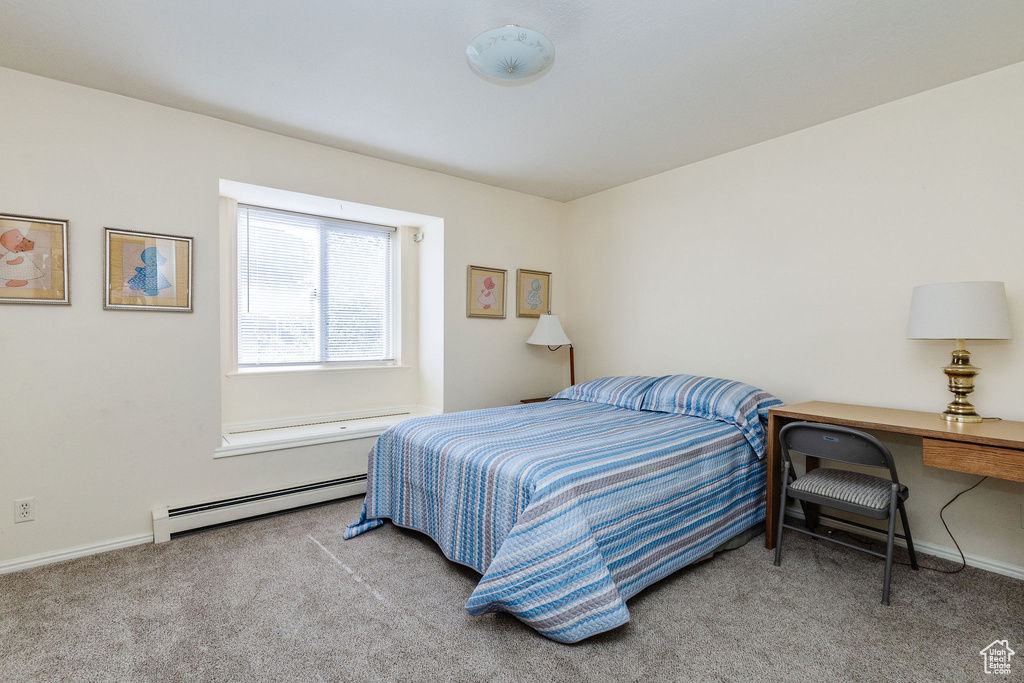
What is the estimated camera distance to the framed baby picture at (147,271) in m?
2.58

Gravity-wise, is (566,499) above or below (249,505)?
above

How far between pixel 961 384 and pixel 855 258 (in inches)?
33.2

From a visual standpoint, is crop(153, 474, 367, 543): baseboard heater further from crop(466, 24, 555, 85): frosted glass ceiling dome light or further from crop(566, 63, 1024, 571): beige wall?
crop(466, 24, 555, 85): frosted glass ceiling dome light

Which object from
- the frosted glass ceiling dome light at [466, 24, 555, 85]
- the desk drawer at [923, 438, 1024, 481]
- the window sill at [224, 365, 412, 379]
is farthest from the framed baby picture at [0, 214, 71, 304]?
the desk drawer at [923, 438, 1024, 481]

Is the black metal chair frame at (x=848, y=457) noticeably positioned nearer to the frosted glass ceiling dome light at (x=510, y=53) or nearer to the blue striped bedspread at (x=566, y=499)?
the blue striped bedspread at (x=566, y=499)

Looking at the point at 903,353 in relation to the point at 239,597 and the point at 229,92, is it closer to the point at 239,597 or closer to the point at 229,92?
the point at 239,597

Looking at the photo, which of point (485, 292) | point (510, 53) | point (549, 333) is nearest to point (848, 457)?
point (510, 53)

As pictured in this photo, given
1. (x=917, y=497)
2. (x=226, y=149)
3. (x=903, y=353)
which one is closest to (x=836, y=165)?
(x=903, y=353)

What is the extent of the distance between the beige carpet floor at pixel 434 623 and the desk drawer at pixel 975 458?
0.59m

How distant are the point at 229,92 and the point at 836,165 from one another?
339 centimetres

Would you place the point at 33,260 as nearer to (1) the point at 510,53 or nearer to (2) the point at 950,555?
(1) the point at 510,53

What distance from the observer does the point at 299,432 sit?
333 centimetres

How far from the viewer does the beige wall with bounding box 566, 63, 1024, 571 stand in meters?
2.33

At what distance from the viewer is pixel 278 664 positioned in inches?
65.4
